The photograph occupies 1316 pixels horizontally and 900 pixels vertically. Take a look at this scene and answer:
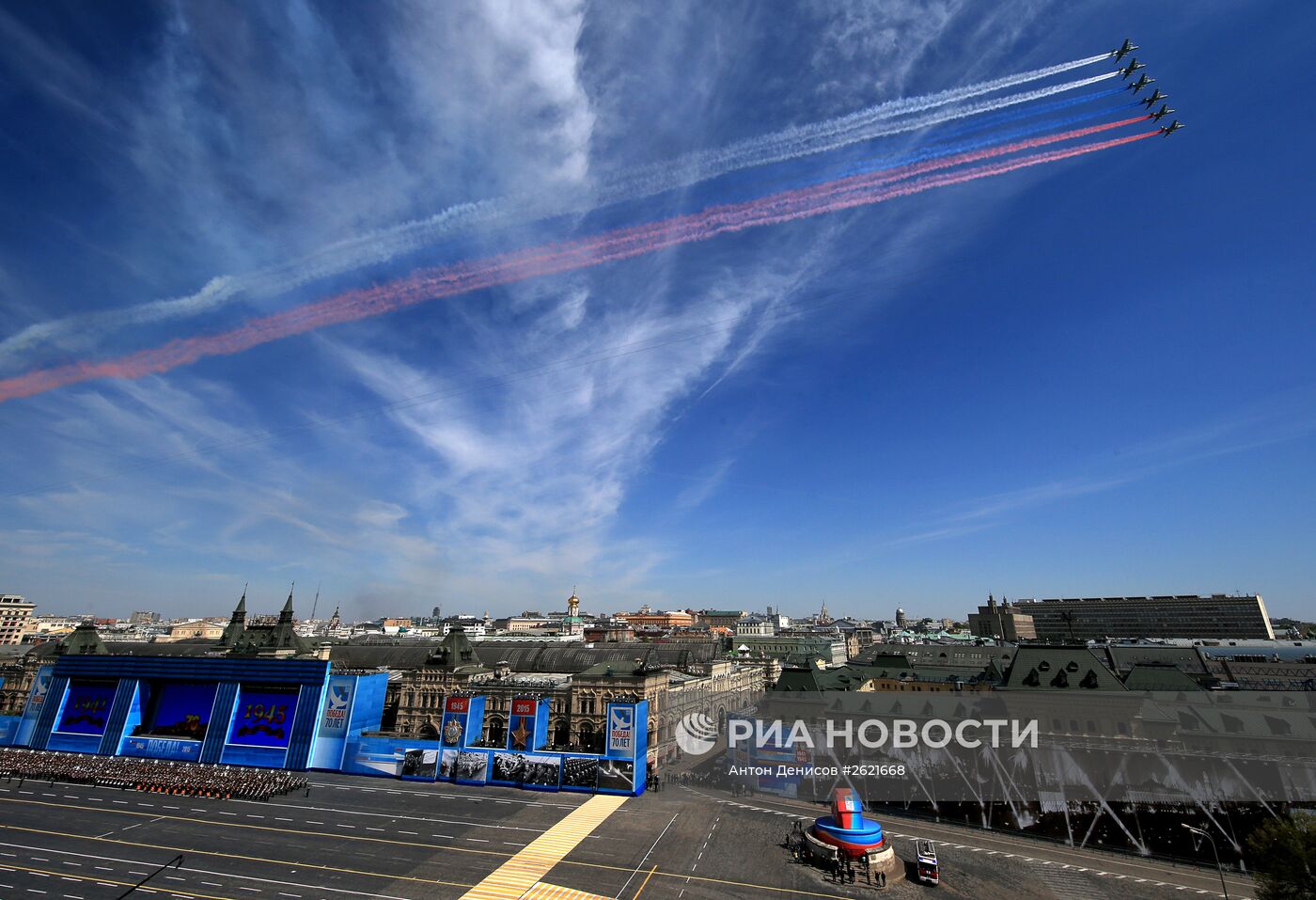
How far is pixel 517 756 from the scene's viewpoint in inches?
2820

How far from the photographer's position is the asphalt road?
43719 millimetres

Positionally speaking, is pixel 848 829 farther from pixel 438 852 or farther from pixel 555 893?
pixel 438 852

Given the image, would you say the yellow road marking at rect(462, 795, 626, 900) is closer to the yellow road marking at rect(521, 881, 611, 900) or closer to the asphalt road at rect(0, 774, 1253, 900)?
the yellow road marking at rect(521, 881, 611, 900)

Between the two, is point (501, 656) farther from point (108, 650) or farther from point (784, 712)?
point (108, 650)

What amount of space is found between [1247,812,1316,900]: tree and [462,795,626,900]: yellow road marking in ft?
157

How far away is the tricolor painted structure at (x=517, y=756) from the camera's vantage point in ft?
227

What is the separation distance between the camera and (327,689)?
7912 cm

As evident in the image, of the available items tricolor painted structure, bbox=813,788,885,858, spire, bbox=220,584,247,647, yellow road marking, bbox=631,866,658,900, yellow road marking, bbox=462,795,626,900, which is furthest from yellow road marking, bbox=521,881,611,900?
spire, bbox=220,584,247,647

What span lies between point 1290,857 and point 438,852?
2348 inches

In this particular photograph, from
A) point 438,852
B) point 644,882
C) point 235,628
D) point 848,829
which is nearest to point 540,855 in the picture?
point 438,852

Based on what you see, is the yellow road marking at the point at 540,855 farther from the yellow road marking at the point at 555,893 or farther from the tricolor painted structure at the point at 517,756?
the tricolor painted structure at the point at 517,756

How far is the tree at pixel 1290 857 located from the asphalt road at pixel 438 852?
32.1 feet

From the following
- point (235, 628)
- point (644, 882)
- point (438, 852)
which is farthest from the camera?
point (235, 628)

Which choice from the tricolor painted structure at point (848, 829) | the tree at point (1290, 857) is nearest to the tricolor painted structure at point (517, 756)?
the tricolor painted structure at point (848, 829)
